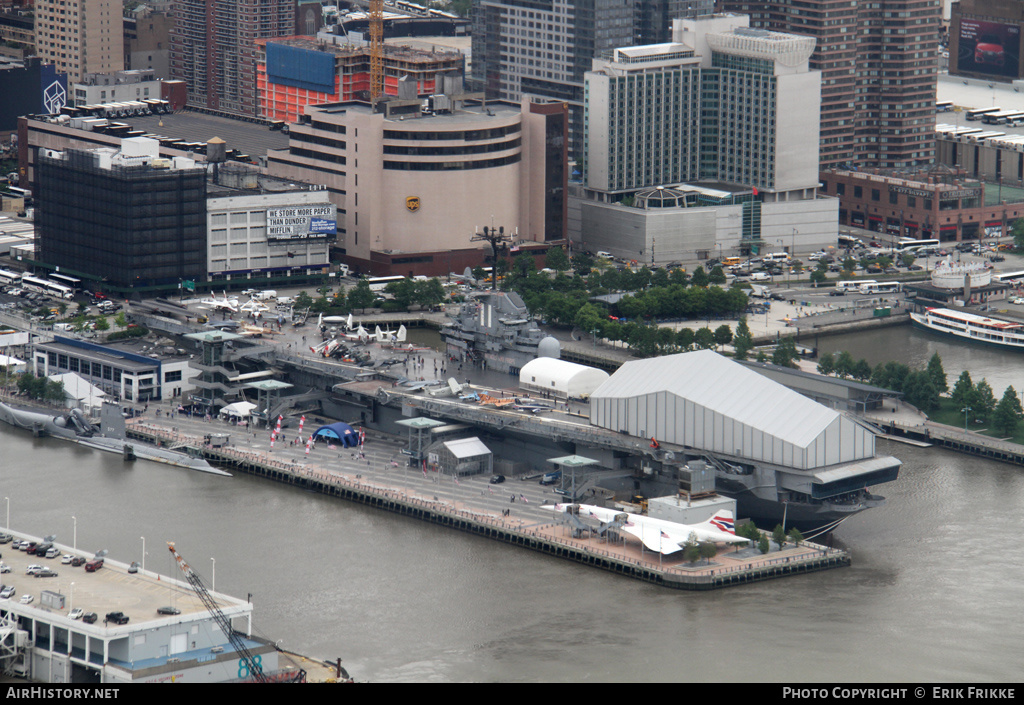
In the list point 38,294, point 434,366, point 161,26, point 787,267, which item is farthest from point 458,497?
point 161,26

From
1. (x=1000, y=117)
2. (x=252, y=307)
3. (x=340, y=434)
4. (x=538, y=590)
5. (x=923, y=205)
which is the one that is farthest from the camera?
(x=1000, y=117)

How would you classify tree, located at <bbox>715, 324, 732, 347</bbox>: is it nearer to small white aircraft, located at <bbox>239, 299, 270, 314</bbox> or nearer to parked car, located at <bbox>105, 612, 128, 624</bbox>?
small white aircraft, located at <bbox>239, 299, 270, 314</bbox>

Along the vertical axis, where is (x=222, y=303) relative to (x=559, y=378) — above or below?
below

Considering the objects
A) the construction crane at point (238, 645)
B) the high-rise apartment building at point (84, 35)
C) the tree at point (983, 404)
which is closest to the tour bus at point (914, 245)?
the tree at point (983, 404)

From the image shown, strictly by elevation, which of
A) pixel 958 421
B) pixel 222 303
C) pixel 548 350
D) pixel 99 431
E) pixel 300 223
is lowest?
pixel 99 431

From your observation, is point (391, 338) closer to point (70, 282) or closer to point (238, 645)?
point (70, 282)

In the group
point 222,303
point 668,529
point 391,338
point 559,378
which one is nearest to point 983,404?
point 559,378

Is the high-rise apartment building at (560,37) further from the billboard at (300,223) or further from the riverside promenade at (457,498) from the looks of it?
the riverside promenade at (457,498)
